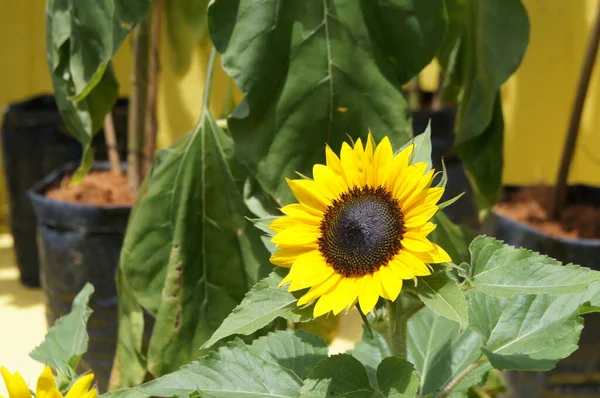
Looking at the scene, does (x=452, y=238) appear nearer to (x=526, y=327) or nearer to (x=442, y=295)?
(x=526, y=327)

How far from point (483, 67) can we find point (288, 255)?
1.27 ft

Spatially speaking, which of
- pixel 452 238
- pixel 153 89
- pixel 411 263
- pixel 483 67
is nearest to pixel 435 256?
pixel 411 263

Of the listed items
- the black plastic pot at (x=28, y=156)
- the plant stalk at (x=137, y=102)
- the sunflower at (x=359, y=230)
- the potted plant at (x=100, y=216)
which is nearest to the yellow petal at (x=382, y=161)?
the sunflower at (x=359, y=230)

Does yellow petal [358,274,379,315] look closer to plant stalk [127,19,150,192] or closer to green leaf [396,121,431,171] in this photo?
green leaf [396,121,431,171]

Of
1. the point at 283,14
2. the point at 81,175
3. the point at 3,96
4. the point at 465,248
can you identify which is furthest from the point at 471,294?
the point at 3,96

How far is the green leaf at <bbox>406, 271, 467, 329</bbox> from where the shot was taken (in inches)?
17.6

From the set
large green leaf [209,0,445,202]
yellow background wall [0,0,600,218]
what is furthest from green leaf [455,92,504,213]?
yellow background wall [0,0,600,218]

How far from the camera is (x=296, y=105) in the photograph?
0.70 m

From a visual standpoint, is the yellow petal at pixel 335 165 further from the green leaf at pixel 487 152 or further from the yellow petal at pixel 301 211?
the green leaf at pixel 487 152

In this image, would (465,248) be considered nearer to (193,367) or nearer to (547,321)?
(547,321)

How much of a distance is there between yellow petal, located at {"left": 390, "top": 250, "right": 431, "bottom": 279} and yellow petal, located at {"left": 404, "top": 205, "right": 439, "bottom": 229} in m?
0.02

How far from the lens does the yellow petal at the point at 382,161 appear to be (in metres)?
0.49

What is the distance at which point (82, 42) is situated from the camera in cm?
76

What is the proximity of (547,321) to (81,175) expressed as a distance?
0.57 metres
